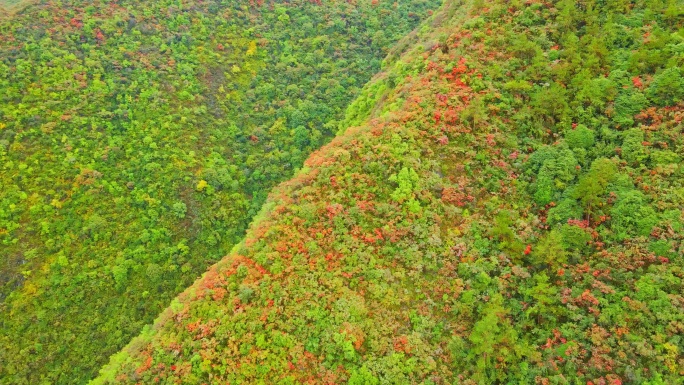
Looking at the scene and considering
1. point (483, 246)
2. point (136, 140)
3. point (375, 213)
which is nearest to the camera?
point (483, 246)

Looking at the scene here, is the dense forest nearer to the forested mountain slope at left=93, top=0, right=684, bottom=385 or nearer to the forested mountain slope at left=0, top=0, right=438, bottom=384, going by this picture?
the forested mountain slope at left=93, top=0, right=684, bottom=385

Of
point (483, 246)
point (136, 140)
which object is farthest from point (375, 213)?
point (136, 140)

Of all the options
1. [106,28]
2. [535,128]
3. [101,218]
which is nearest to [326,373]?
[535,128]

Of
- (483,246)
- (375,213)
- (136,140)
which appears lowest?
(483,246)

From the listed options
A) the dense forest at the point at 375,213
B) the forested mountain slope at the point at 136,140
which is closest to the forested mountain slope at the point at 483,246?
the dense forest at the point at 375,213

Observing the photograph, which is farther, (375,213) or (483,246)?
(375,213)

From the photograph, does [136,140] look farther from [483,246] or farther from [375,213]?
[483,246]

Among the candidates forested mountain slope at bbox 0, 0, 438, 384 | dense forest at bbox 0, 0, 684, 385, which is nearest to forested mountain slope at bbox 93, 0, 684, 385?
dense forest at bbox 0, 0, 684, 385
